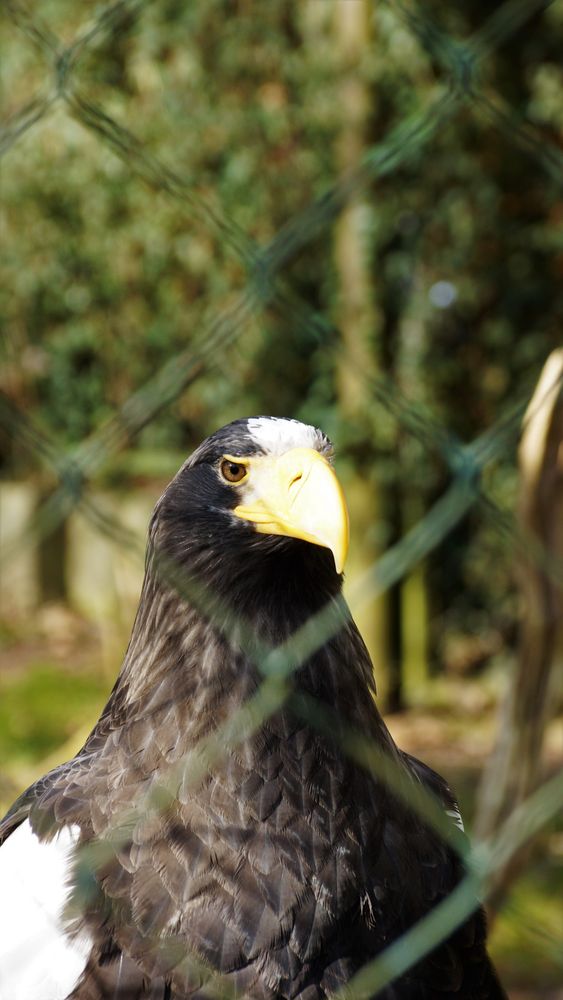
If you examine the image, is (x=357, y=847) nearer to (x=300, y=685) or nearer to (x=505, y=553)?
(x=300, y=685)

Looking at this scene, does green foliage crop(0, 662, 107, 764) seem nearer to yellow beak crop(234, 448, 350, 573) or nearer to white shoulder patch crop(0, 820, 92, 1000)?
white shoulder patch crop(0, 820, 92, 1000)

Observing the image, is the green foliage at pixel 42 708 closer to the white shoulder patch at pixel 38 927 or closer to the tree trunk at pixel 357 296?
the tree trunk at pixel 357 296

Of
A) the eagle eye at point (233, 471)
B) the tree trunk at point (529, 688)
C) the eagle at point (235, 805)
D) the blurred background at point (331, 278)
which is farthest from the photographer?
the blurred background at point (331, 278)

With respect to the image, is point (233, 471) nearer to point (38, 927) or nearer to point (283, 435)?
point (283, 435)

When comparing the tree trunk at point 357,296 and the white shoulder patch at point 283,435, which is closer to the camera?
the white shoulder patch at point 283,435

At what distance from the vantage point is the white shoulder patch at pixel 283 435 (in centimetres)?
129

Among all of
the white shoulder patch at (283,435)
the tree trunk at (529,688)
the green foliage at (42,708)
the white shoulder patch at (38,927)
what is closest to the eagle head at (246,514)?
the white shoulder patch at (283,435)

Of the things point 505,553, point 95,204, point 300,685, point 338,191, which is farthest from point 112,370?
point 338,191

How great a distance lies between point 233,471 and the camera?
1.34 metres

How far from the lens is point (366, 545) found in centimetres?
445

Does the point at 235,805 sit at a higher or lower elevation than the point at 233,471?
lower

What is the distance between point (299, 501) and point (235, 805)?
14.3 inches

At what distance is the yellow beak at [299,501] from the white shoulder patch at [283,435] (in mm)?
17

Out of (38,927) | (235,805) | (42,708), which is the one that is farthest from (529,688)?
(42,708)
